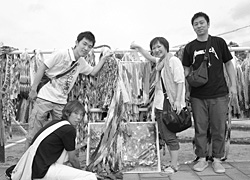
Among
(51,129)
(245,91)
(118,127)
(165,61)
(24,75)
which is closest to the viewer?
(51,129)

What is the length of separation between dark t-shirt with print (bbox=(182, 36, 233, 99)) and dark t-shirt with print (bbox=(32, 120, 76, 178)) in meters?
1.79

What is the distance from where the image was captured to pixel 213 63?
3586 mm

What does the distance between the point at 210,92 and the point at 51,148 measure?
2.06 meters

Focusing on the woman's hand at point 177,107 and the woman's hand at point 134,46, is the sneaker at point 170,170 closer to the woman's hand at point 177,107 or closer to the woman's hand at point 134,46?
the woman's hand at point 177,107

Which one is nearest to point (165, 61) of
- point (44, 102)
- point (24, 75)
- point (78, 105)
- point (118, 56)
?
point (118, 56)

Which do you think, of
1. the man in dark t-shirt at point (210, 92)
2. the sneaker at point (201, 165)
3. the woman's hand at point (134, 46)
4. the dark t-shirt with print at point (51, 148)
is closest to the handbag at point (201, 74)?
the man in dark t-shirt at point (210, 92)

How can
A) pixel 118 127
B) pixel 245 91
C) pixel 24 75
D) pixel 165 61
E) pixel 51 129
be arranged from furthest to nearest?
1. pixel 245 91
2. pixel 24 75
3. pixel 118 127
4. pixel 165 61
5. pixel 51 129

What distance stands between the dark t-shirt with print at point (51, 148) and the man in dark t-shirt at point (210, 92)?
1.75 meters

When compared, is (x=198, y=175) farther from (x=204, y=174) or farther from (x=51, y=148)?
(x=51, y=148)

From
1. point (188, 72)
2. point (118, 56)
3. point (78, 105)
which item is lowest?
point (78, 105)

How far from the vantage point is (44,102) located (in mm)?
3508

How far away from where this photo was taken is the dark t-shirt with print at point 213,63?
3578 millimetres

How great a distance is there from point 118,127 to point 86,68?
89 centimetres

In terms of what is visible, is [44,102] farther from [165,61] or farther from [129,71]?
[165,61]
